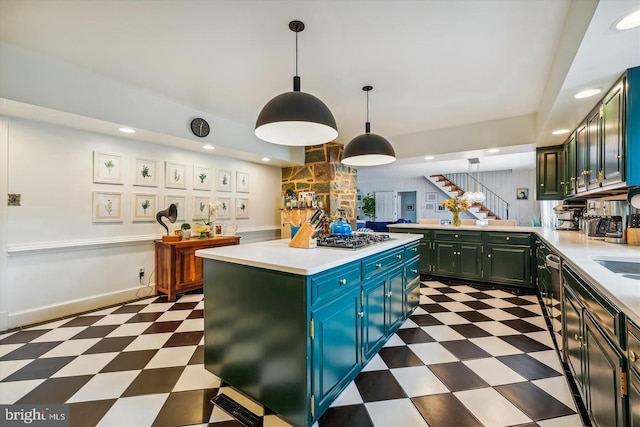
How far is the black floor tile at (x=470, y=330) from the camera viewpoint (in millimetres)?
2576

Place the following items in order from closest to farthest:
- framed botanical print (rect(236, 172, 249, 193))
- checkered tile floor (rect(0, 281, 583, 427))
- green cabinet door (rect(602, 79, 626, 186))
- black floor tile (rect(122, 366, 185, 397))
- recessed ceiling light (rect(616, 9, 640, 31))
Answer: recessed ceiling light (rect(616, 9, 640, 31)) → checkered tile floor (rect(0, 281, 583, 427)) → black floor tile (rect(122, 366, 185, 397)) → green cabinet door (rect(602, 79, 626, 186)) → framed botanical print (rect(236, 172, 249, 193))

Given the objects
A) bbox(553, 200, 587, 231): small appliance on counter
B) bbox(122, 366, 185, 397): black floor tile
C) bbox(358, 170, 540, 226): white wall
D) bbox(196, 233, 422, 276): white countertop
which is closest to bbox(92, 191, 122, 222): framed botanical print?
bbox(122, 366, 185, 397): black floor tile

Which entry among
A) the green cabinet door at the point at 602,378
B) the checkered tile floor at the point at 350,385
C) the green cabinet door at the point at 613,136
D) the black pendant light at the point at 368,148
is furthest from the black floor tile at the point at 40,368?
the green cabinet door at the point at 613,136

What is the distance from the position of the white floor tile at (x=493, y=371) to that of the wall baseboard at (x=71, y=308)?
388 cm

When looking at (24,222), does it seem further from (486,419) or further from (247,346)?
(486,419)

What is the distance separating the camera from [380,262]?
2.18 meters

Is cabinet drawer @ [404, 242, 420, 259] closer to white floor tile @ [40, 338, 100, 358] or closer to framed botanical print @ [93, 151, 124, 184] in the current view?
white floor tile @ [40, 338, 100, 358]

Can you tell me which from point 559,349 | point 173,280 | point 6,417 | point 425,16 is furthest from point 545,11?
point 173,280

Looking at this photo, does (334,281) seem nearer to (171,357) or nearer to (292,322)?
(292,322)

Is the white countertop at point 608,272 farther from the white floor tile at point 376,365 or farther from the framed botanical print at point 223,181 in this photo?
the framed botanical print at point 223,181

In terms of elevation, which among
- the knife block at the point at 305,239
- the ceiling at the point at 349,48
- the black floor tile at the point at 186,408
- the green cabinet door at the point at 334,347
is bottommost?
the black floor tile at the point at 186,408

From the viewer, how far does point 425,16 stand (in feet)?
6.25

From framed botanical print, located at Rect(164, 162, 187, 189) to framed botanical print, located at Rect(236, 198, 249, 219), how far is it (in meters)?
1.01

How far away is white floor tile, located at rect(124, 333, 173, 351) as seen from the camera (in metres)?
2.36
